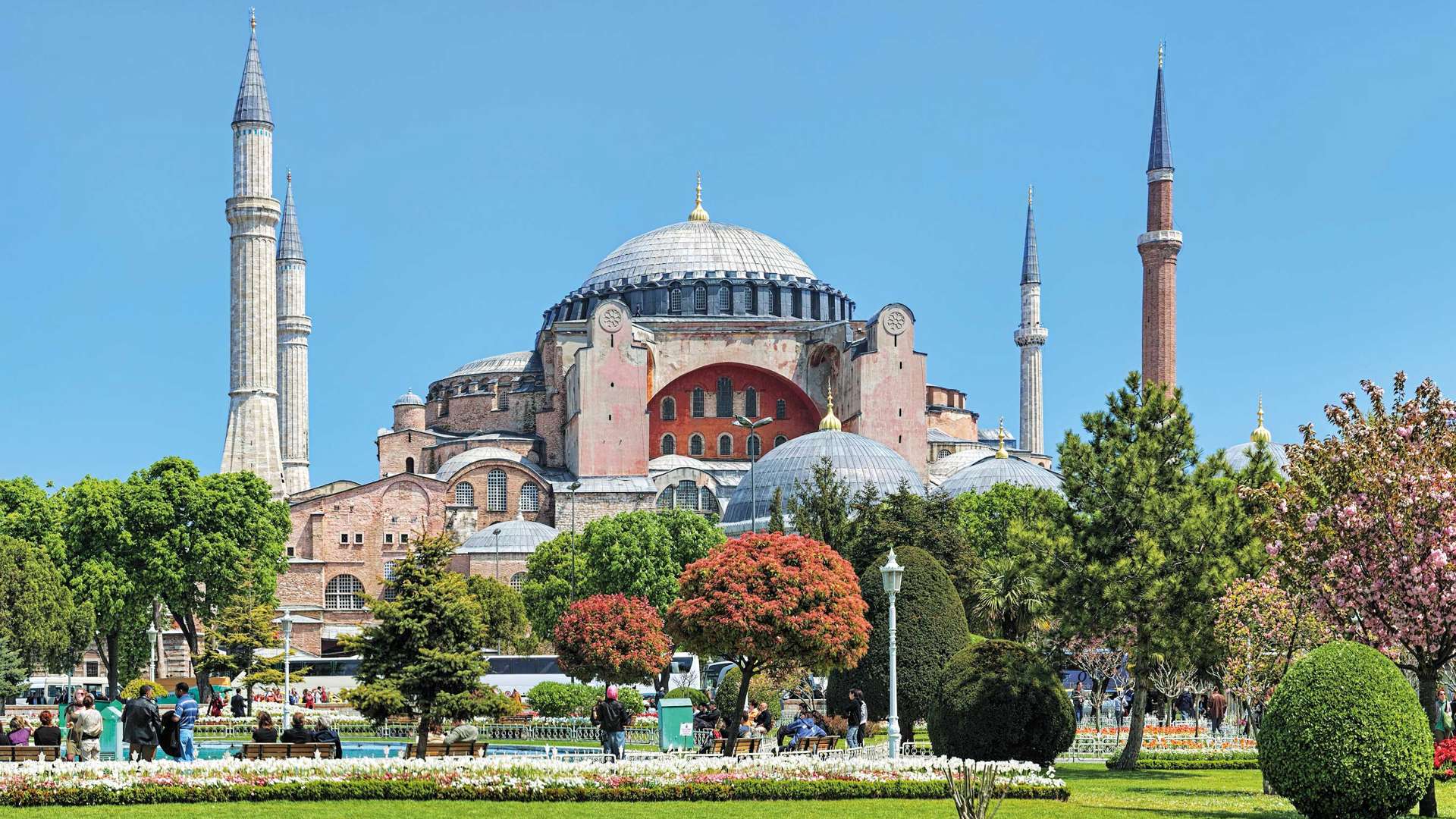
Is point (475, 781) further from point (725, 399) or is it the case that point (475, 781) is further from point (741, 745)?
point (725, 399)

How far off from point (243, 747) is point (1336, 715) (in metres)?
11.2

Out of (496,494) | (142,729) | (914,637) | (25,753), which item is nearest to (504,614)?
(496,494)

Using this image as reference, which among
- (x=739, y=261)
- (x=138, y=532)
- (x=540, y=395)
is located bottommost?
(x=138, y=532)

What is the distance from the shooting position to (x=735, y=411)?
221 feet

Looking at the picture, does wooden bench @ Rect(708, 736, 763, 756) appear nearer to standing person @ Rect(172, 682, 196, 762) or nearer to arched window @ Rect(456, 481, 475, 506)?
standing person @ Rect(172, 682, 196, 762)

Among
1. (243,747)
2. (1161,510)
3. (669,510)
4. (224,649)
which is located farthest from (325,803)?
(669,510)

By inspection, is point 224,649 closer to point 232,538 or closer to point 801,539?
point 232,538

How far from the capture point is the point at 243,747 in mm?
19234

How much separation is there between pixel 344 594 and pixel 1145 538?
41.3 meters

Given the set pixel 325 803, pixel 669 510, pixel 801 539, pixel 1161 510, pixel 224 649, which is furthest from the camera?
pixel 669 510

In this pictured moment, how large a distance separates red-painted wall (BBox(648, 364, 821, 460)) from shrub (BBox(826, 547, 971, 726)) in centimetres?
3985

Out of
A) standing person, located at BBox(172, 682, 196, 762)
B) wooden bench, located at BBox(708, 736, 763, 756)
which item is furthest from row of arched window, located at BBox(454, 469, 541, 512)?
standing person, located at BBox(172, 682, 196, 762)

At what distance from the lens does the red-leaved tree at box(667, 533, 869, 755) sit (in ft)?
A: 75.2

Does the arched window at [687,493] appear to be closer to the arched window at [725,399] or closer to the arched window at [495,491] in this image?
the arched window at [725,399]
